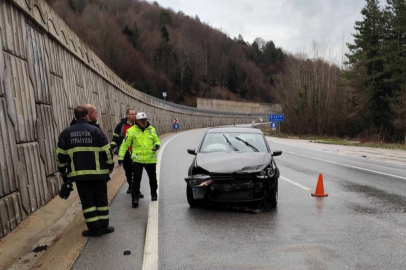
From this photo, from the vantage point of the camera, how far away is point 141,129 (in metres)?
6.99

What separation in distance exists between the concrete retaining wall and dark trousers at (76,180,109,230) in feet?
3.20

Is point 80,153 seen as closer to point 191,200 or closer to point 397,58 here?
point 191,200

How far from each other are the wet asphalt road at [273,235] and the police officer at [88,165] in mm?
315

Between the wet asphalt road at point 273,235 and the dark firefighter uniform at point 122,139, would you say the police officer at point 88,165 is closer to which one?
the wet asphalt road at point 273,235

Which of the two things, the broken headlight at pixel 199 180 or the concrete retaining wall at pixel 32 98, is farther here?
the broken headlight at pixel 199 180

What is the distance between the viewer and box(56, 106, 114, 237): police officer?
5.10 metres

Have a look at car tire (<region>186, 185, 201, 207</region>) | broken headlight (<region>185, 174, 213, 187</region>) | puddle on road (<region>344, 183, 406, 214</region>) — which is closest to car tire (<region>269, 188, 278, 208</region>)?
broken headlight (<region>185, 174, 213, 187</region>)

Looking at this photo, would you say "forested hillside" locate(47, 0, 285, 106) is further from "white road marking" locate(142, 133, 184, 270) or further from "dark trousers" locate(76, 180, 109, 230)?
"dark trousers" locate(76, 180, 109, 230)

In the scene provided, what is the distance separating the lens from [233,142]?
24.9 feet

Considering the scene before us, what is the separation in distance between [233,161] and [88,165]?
2541 mm

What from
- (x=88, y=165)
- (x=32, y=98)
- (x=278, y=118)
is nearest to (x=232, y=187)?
(x=88, y=165)

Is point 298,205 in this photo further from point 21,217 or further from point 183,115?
point 183,115

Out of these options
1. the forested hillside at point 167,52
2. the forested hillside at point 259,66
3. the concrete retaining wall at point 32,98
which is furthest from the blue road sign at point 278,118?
the concrete retaining wall at point 32,98

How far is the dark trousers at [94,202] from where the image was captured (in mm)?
5111
